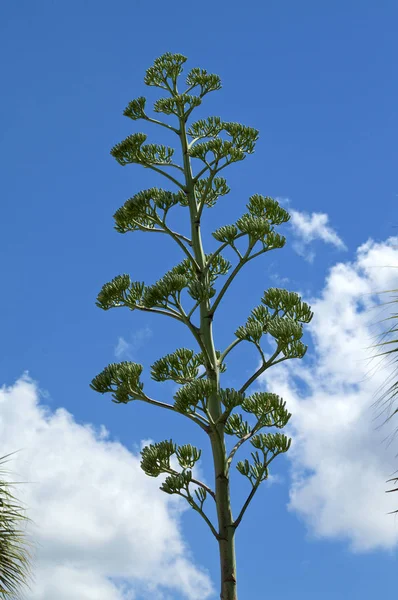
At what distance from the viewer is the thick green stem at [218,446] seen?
635cm

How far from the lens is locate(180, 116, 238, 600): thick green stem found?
250 inches

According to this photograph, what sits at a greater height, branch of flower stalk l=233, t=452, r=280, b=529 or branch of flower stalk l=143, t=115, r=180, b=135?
branch of flower stalk l=143, t=115, r=180, b=135

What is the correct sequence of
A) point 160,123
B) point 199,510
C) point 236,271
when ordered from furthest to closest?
point 160,123 < point 236,271 < point 199,510

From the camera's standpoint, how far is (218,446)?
6805 mm

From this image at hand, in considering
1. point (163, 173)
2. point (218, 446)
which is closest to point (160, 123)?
point (163, 173)

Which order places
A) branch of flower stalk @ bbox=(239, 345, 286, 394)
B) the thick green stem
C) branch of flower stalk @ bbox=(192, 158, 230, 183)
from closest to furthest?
the thick green stem, branch of flower stalk @ bbox=(239, 345, 286, 394), branch of flower stalk @ bbox=(192, 158, 230, 183)

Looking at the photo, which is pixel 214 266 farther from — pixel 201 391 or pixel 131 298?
pixel 201 391

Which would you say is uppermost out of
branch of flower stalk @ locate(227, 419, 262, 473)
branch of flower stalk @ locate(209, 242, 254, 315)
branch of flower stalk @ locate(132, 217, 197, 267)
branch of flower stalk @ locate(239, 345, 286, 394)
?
branch of flower stalk @ locate(132, 217, 197, 267)

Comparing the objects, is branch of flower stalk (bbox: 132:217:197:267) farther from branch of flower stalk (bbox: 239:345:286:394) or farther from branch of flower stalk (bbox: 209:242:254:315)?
branch of flower stalk (bbox: 239:345:286:394)

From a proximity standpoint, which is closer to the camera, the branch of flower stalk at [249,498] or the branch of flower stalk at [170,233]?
the branch of flower stalk at [249,498]

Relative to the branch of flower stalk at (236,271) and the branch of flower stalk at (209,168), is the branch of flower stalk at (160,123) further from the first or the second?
the branch of flower stalk at (236,271)

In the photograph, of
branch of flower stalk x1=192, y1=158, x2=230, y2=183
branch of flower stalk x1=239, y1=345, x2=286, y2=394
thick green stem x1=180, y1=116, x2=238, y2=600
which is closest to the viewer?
thick green stem x1=180, y1=116, x2=238, y2=600

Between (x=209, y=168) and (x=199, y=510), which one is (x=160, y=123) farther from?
(x=199, y=510)

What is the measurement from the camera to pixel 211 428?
6863 millimetres
